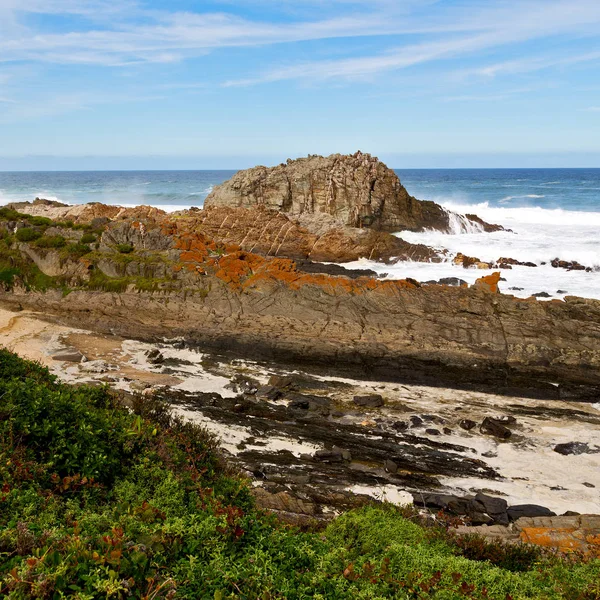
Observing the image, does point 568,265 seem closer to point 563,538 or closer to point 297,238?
point 297,238

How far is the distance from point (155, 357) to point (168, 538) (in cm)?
2032

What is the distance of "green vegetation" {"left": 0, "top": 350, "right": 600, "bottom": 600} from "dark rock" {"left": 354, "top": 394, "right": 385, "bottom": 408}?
33.8 feet

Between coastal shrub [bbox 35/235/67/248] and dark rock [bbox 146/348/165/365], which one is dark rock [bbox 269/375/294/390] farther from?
coastal shrub [bbox 35/235/67/248]

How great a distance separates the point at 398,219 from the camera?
53562mm

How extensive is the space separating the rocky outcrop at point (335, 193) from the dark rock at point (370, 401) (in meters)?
31.1

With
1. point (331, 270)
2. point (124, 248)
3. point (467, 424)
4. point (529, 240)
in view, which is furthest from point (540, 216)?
point (467, 424)

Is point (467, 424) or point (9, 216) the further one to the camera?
point (9, 216)

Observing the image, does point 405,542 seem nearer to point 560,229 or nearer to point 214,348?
point 214,348

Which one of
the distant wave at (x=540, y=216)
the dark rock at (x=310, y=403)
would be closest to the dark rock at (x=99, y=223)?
the dark rock at (x=310, y=403)

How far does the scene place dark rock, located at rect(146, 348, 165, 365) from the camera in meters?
24.7

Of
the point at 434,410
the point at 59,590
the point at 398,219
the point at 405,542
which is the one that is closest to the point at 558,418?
the point at 434,410

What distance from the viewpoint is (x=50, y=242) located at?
34219mm

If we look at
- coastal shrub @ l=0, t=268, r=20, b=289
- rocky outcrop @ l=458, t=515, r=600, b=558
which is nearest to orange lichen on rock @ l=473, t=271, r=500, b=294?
rocky outcrop @ l=458, t=515, r=600, b=558

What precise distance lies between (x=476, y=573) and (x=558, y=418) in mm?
15177
